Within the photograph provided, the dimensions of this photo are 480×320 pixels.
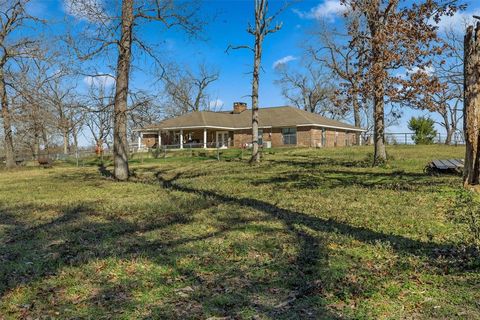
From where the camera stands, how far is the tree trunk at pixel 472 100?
869 centimetres

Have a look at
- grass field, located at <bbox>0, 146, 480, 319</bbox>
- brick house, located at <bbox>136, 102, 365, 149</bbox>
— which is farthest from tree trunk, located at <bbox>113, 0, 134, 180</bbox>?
brick house, located at <bbox>136, 102, 365, 149</bbox>

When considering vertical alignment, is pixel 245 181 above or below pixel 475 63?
below

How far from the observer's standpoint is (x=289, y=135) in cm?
3681

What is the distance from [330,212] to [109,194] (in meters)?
6.71

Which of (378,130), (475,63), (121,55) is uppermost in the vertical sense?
(121,55)

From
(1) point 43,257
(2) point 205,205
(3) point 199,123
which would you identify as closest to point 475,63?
(2) point 205,205

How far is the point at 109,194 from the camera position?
1149 centimetres

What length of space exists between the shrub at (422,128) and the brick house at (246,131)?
6.59 m

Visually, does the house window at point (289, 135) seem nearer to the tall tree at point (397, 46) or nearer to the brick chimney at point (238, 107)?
the brick chimney at point (238, 107)

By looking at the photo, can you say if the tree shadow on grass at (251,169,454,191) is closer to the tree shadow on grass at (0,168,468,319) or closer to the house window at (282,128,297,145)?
the tree shadow on grass at (0,168,468,319)

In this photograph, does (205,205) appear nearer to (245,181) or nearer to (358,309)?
(245,181)

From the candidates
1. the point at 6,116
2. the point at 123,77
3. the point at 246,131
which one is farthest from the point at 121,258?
the point at 246,131

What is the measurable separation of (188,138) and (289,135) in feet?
36.2

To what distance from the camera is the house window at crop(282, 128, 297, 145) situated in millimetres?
36531
